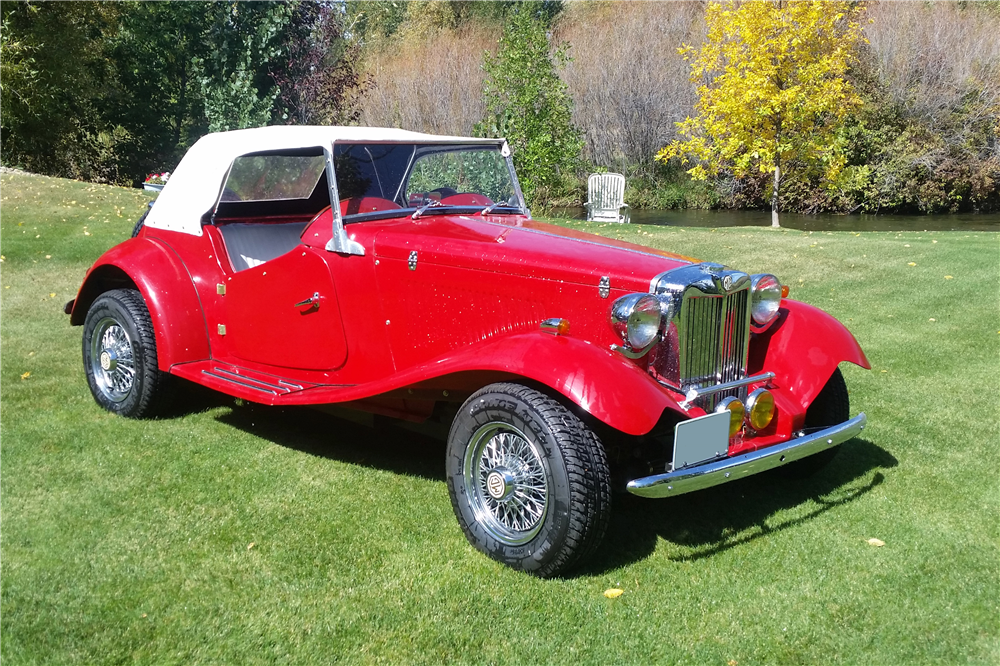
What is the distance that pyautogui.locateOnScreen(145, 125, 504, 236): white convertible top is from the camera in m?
5.20

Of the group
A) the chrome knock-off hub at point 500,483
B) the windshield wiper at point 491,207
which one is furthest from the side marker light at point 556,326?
the windshield wiper at point 491,207

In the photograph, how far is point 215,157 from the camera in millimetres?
5723

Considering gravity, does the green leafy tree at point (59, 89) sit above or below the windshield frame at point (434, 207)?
above

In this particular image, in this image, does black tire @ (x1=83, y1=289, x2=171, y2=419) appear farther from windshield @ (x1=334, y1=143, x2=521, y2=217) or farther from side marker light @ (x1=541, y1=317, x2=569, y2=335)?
→ side marker light @ (x1=541, y1=317, x2=569, y2=335)

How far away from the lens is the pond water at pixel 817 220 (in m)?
23.1

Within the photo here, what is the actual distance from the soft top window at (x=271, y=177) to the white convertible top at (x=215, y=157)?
9cm

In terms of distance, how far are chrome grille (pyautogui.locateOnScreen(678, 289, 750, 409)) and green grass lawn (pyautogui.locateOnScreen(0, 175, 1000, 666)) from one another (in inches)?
29.7

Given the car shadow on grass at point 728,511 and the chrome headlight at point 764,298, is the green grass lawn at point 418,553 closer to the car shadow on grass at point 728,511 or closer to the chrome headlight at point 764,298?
the car shadow on grass at point 728,511

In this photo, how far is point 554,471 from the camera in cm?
349

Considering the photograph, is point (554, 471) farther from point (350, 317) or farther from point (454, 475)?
point (350, 317)

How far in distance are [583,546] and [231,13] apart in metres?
20.1

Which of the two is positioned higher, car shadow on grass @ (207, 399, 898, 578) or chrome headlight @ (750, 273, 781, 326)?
chrome headlight @ (750, 273, 781, 326)

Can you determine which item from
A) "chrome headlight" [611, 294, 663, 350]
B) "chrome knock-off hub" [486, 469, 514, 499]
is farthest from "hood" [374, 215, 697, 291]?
"chrome knock-off hub" [486, 469, 514, 499]

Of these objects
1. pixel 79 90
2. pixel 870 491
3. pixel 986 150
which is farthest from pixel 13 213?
pixel 986 150
